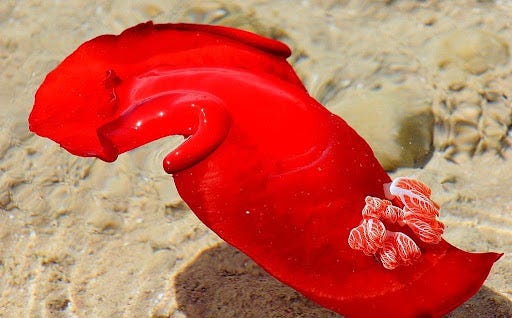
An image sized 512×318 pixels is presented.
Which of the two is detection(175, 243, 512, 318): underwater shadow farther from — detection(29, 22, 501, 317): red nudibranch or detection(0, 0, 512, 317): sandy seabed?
Answer: detection(29, 22, 501, 317): red nudibranch

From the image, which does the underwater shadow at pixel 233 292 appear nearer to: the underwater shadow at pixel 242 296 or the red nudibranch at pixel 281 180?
the underwater shadow at pixel 242 296

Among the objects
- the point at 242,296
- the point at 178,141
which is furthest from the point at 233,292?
the point at 178,141

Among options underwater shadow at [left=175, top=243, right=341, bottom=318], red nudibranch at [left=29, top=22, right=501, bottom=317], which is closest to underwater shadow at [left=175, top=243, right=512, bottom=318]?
underwater shadow at [left=175, top=243, right=341, bottom=318]

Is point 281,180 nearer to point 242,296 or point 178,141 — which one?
point 242,296

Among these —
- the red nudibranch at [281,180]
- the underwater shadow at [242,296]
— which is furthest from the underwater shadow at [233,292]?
the red nudibranch at [281,180]

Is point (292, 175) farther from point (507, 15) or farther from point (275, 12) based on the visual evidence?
point (507, 15)
